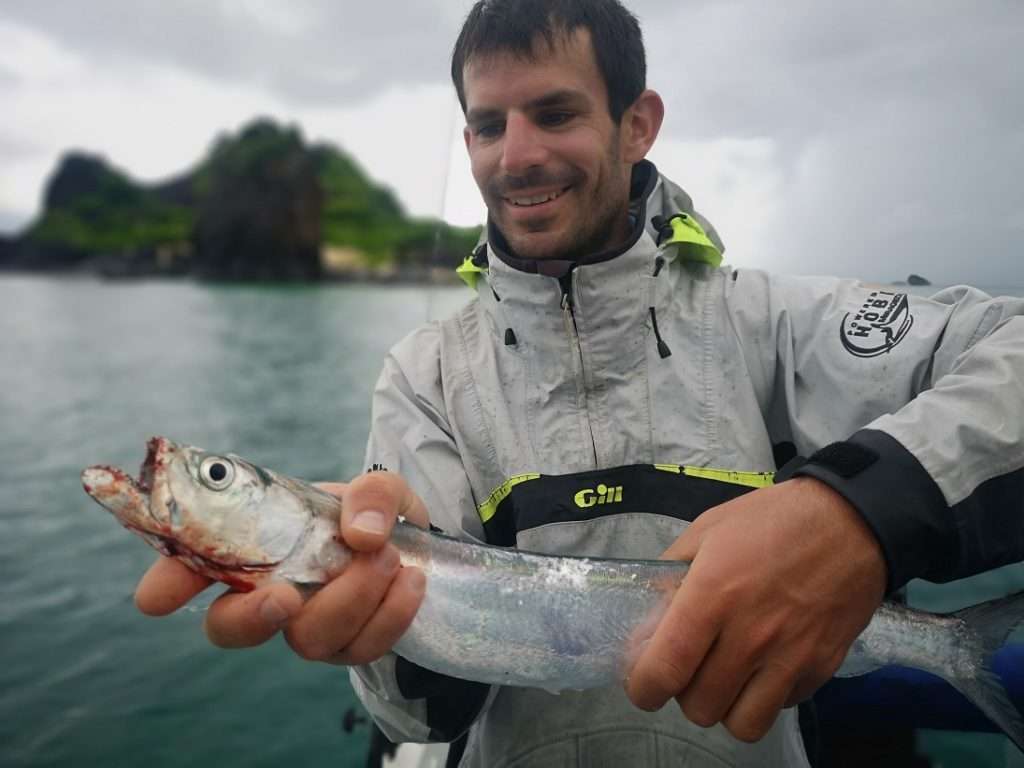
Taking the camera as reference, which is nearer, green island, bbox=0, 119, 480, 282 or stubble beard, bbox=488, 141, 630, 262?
stubble beard, bbox=488, 141, 630, 262

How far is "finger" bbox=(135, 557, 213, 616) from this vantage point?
5.43 feet

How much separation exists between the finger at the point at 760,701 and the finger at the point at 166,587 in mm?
1268

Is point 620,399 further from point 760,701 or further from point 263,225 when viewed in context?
point 263,225

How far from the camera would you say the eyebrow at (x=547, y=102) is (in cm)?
235

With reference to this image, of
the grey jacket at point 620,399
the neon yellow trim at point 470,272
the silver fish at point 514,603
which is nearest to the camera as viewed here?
the silver fish at point 514,603

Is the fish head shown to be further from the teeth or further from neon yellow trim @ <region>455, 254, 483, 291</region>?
the teeth

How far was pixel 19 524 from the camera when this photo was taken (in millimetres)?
9625

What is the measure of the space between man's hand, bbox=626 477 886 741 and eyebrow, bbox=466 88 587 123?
140cm

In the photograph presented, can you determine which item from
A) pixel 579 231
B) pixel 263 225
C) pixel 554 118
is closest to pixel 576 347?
pixel 579 231

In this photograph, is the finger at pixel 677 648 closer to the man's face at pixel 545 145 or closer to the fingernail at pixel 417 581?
the fingernail at pixel 417 581

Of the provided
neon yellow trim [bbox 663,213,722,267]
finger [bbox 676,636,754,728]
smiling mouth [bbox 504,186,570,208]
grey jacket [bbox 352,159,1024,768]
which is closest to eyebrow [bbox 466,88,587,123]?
smiling mouth [bbox 504,186,570,208]

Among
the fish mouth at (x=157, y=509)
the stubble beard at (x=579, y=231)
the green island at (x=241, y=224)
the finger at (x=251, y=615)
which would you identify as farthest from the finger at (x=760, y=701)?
the green island at (x=241, y=224)

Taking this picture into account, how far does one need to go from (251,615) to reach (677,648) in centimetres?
94

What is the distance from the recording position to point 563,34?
2.38 meters
